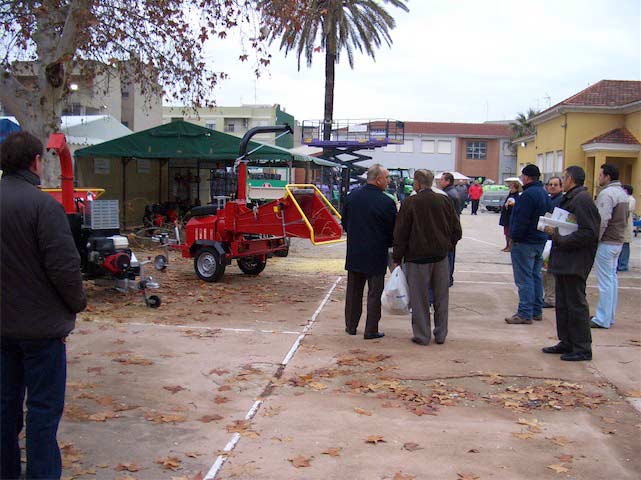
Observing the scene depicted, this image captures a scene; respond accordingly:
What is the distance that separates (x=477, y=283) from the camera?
463 inches

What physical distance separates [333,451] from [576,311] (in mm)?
3401

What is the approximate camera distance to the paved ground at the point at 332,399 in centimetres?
422

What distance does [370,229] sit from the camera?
7441mm

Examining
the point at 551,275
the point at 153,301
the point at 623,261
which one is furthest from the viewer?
the point at 623,261

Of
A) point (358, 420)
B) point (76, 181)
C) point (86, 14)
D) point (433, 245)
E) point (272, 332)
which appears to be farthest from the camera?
point (76, 181)

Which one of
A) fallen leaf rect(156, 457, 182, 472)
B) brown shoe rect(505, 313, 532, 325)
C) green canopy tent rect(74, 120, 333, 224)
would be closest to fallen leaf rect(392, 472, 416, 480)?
fallen leaf rect(156, 457, 182, 472)

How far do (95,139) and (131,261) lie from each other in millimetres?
14181

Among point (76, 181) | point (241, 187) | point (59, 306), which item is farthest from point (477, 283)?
point (76, 181)

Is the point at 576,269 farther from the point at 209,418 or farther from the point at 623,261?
the point at 623,261

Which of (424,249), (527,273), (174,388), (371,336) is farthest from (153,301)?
(527,273)

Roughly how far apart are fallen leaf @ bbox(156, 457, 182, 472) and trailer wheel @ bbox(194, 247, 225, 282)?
272 inches

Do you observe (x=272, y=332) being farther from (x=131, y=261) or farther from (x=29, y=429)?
(x=29, y=429)

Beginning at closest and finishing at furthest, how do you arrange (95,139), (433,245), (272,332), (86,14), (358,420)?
1. (358,420)
2. (433,245)
3. (272,332)
4. (86,14)
5. (95,139)

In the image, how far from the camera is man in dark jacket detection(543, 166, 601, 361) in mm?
6578
